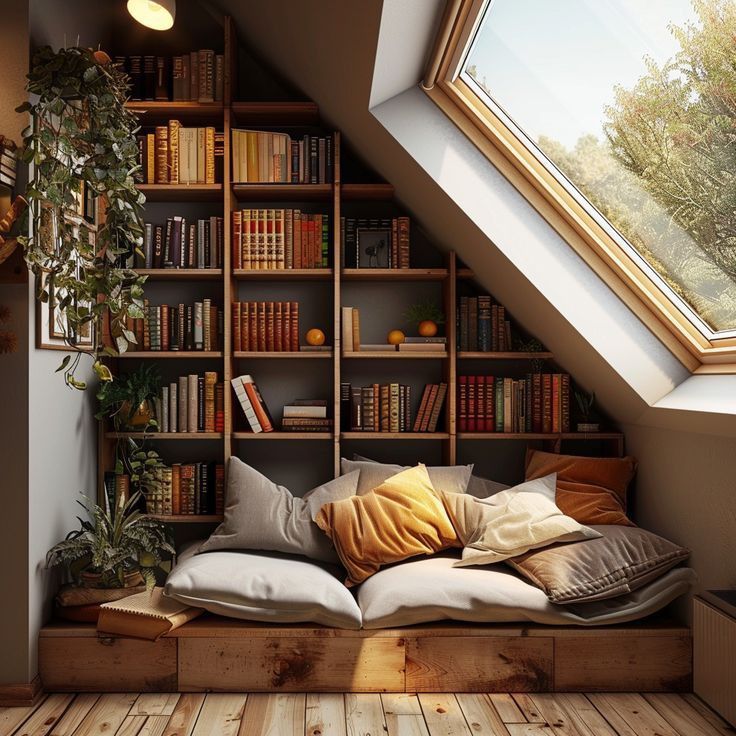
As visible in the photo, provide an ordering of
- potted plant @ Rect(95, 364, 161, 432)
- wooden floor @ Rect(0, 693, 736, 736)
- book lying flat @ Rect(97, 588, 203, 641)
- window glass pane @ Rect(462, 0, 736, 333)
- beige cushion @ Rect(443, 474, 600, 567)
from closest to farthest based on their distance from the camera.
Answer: window glass pane @ Rect(462, 0, 736, 333), wooden floor @ Rect(0, 693, 736, 736), book lying flat @ Rect(97, 588, 203, 641), beige cushion @ Rect(443, 474, 600, 567), potted plant @ Rect(95, 364, 161, 432)

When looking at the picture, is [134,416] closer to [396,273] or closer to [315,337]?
[315,337]

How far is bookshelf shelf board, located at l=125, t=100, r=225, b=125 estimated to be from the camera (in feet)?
12.0

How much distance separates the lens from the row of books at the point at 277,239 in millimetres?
3730

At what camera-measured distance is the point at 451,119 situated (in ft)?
10.7

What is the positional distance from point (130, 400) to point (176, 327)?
44 centimetres

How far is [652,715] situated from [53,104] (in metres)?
3.12

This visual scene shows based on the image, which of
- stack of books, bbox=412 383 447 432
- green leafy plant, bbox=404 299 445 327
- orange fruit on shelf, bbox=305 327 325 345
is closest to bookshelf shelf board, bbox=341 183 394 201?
green leafy plant, bbox=404 299 445 327

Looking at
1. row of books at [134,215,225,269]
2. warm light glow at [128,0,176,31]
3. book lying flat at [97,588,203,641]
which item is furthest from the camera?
row of books at [134,215,225,269]

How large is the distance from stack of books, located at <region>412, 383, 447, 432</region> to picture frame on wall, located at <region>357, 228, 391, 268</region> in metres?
0.68

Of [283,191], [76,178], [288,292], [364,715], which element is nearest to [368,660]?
[364,715]

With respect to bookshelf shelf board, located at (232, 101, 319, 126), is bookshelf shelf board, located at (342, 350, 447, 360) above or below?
below

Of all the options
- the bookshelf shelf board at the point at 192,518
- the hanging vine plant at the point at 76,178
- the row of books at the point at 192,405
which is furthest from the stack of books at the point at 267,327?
the bookshelf shelf board at the point at 192,518

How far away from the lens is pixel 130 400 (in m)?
3.60

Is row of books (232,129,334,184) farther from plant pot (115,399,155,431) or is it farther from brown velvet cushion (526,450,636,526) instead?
brown velvet cushion (526,450,636,526)
